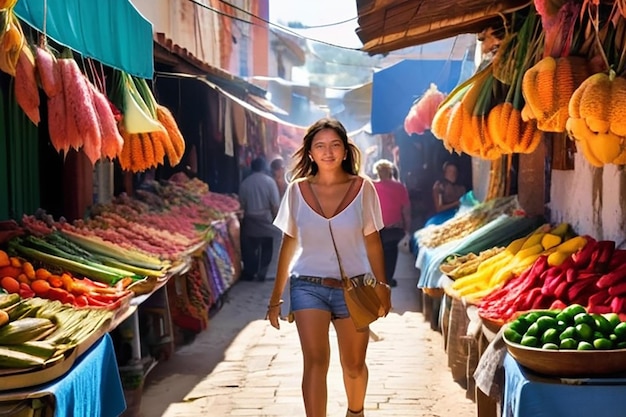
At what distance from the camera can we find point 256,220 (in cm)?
1199

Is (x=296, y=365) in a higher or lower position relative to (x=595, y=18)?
lower

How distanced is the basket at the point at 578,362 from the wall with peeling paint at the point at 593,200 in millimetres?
1994

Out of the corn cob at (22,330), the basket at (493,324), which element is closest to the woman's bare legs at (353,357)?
the basket at (493,324)

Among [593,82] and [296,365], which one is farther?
[296,365]

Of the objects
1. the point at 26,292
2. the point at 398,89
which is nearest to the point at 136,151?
the point at 26,292

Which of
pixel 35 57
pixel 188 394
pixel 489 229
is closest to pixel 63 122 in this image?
pixel 35 57

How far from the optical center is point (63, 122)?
4.22m

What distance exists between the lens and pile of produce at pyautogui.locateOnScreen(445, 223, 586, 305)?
537cm

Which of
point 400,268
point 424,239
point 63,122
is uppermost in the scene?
point 63,122

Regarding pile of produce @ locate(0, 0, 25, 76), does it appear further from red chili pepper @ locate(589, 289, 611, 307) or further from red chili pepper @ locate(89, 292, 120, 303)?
red chili pepper @ locate(589, 289, 611, 307)

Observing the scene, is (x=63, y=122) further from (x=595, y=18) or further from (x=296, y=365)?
(x=296, y=365)

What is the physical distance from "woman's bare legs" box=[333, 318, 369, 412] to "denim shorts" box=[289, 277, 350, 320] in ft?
0.21

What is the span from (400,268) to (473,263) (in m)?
7.01

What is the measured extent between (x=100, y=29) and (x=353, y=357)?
2.63 meters
